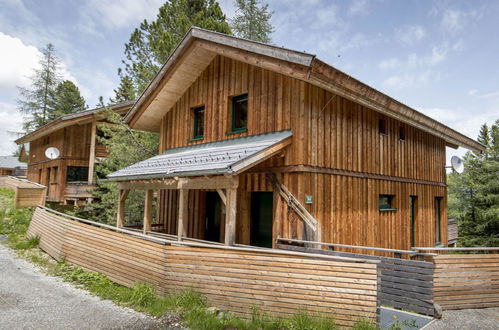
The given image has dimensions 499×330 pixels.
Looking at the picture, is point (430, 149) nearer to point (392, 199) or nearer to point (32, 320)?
point (392, 199)

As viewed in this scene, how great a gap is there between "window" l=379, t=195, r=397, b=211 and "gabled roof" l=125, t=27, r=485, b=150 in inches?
99.1

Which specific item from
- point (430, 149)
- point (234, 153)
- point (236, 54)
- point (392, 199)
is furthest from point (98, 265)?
point (430, 149)

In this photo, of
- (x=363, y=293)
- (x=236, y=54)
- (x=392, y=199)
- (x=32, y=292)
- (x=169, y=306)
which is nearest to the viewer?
(x=363, y=293)

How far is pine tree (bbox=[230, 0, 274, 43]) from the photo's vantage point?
27203mm

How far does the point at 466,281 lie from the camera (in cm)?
650

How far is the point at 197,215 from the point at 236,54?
17.6ft

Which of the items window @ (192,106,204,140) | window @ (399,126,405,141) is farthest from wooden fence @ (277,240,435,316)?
window @ (192,106,204,140)

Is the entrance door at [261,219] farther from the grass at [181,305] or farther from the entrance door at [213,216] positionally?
the grass at [181,305]

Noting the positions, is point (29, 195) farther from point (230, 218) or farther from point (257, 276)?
point (257, 276)

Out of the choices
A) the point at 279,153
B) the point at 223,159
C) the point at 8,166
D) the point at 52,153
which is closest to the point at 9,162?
the point at 8,166

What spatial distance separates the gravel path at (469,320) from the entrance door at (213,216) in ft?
21.7

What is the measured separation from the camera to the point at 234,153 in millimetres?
8094

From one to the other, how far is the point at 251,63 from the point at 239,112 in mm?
2035

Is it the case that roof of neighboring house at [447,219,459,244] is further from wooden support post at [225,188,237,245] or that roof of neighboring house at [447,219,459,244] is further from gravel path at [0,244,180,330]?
gravel path at [0,244,180,330]
